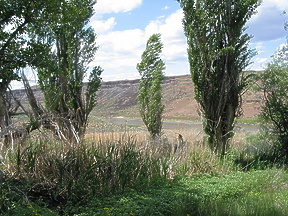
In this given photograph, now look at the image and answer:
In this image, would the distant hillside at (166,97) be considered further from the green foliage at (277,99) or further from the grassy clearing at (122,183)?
the grassy clearing at (122,183)

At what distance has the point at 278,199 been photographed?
18.7ft

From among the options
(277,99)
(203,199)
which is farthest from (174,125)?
(203,199)

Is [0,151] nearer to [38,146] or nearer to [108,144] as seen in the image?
[38,146]

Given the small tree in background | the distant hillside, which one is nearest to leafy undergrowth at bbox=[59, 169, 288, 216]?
the small tree in background

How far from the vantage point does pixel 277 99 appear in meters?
10.5

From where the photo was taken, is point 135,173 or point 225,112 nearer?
point 135,173

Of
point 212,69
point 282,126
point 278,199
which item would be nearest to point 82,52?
point 212,69

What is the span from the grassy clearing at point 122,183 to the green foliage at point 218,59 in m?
2.36

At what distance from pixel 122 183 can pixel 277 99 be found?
6.88m

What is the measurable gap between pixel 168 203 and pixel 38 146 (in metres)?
3.12

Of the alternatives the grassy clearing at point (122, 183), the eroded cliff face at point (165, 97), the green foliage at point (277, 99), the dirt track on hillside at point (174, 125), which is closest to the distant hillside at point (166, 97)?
the eroded cliff face at point (165, 97)

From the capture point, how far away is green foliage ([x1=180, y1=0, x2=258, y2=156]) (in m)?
10.1

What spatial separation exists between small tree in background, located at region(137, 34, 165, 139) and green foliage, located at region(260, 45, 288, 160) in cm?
433

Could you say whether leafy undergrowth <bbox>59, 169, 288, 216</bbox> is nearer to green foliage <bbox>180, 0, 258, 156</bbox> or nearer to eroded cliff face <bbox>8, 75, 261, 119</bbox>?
green foliage <bbox>180, 0, 258, 156</bbox>
